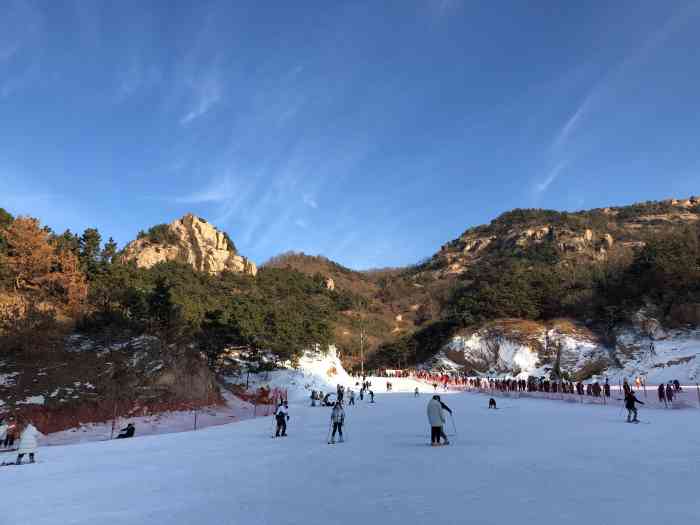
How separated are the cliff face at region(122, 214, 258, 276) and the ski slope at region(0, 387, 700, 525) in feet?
256

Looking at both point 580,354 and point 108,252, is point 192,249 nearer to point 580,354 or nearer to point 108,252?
point 108,252

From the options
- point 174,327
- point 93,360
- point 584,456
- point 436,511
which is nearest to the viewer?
point 436,511

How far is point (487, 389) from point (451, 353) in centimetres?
3099

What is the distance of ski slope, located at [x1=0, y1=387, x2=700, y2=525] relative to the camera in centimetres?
658

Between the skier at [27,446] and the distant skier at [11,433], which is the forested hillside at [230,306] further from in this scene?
the skier at [27,446]

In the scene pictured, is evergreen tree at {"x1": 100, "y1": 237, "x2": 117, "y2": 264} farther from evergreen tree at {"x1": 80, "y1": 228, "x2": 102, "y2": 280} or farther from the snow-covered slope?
the snow-covered slope

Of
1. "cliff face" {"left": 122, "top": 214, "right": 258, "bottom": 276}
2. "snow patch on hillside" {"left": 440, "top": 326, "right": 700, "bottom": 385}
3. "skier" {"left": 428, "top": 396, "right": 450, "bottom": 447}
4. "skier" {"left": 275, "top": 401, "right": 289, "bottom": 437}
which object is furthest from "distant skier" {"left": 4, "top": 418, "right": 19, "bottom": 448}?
"cliff face" {"left": 122, "top": 214, "right": 258, "bottom": 276}

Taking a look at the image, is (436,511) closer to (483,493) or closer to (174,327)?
(483,493)

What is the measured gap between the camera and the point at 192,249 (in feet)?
309

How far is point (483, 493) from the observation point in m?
7.43

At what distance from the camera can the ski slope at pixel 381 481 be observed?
6.58 m

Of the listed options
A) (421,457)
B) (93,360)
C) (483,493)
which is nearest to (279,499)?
(483,493)

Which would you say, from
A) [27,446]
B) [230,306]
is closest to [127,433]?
[27,446]

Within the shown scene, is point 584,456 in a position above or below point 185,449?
above
